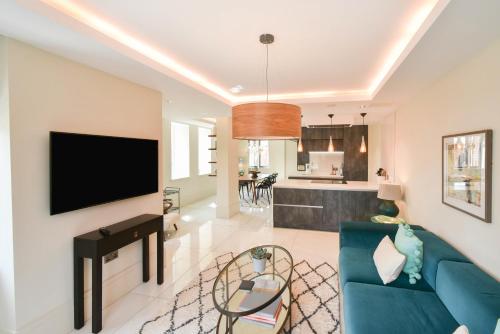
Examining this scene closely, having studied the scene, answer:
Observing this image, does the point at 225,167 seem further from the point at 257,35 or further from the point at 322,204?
the point at 257,35

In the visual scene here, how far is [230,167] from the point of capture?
6.29m

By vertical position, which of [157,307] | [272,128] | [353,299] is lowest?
[157,307]

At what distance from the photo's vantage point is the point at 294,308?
263 centimetres

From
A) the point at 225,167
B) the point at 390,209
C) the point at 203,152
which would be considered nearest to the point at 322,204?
the point at 390,209

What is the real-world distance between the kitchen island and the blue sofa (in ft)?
7.63

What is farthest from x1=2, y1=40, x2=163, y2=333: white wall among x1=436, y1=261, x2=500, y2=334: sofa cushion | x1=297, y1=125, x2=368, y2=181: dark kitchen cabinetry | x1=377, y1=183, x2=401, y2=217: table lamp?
x1=297, y1=125, x2=368, y2=181: dark kitchen cabinetry

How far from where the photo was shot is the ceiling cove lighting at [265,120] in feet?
7.39

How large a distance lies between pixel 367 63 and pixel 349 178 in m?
5.57

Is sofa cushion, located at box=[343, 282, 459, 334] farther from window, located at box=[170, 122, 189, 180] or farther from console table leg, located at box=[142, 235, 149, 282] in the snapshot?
window, located at box=[170, 122, 189, 180]

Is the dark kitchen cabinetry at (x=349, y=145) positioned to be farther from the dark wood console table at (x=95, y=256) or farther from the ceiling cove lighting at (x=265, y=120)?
the dark wood console table at (x=95, y=256)

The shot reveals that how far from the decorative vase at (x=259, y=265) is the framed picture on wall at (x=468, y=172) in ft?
6.24

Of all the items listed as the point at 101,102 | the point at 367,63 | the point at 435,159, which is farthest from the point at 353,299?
the point at 101,102

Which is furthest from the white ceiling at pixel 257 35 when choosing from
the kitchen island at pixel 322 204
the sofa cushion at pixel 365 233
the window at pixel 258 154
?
the window at pixel 258 154

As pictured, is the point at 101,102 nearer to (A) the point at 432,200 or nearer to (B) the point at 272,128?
(B) the point at 272,128
